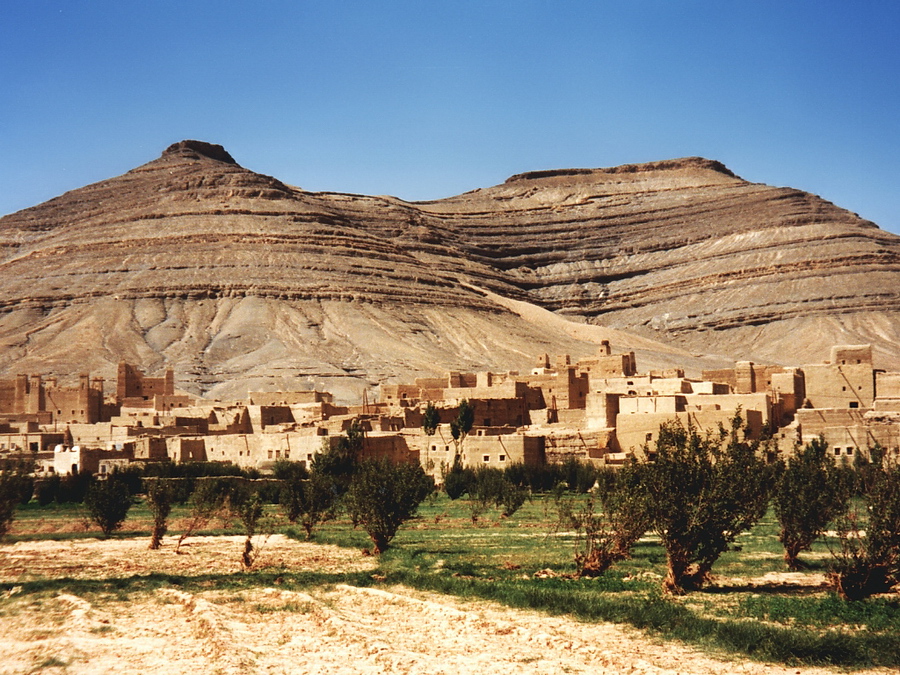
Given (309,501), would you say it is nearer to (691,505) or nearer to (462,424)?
(691,505)

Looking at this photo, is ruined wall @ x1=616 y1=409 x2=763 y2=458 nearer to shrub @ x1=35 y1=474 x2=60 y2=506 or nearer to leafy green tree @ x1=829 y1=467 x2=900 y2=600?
leafy green tree @ x1=829 y1=467 x2=900 y2=600

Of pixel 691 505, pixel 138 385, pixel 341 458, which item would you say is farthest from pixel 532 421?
pixel 138 385

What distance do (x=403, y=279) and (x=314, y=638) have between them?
10430 cm

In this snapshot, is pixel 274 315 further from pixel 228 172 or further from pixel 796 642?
pixel 796 642

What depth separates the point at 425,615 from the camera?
19.4m

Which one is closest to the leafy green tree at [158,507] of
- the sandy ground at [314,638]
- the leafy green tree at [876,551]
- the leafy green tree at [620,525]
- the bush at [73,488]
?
the sandy ground at [314,638]

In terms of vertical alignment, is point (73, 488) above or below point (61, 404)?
below

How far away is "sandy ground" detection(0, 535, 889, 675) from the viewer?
637 inches

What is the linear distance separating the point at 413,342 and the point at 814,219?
6335 centimetres

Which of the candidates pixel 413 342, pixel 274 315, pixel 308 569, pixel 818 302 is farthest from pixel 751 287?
pixel 308 569

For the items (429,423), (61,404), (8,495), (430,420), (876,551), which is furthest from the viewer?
(61,404)

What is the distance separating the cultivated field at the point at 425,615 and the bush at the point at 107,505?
400 cm

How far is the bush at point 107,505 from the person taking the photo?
31656 mm

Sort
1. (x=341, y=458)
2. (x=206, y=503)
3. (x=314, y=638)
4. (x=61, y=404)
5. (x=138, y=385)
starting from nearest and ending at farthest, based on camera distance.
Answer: (x=314, y=638) < (x=206, y=503) < (x=341, y=458) < (x=61, y=404) < (x=138, y=385)
